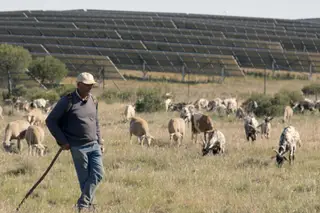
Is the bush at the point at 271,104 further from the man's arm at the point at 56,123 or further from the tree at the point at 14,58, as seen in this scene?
Answer: the man's arm at the point at 56,123

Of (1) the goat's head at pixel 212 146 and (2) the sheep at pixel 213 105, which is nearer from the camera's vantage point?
(1) the goat's head at pixel 212 146

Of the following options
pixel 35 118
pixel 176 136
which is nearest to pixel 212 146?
pixel 176 136

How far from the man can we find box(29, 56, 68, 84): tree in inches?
1422

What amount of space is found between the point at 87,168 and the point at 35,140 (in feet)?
27.6

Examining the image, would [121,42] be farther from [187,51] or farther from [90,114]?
[90,114]

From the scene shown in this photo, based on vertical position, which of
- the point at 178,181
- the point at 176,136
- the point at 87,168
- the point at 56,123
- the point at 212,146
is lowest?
the point at 178,181

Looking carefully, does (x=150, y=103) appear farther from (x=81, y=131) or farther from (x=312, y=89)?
(x=81, y=131)

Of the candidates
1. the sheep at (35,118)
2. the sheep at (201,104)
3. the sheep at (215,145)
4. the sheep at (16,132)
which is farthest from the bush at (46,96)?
the sheep at (215,145)

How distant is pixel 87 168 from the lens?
855 cm

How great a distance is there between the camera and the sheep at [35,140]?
631 inches

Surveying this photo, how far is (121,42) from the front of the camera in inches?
2088

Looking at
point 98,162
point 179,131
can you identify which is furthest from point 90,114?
point 179,131

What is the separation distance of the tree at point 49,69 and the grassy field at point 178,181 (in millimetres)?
26668

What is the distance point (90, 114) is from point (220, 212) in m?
2.25
